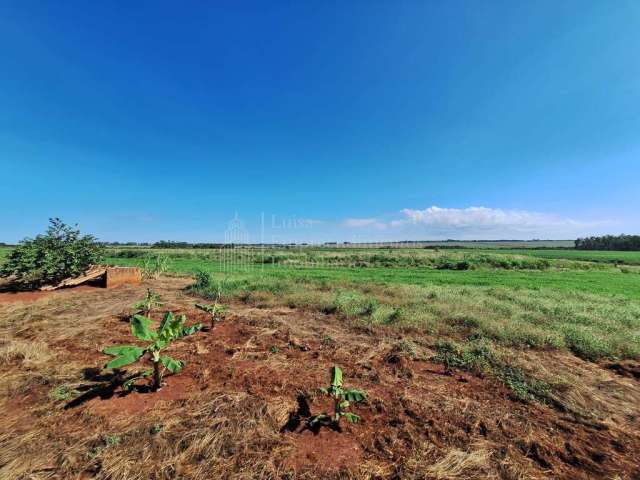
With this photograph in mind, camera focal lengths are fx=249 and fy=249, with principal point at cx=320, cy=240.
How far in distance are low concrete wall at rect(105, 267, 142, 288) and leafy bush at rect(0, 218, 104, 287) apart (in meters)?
1.38

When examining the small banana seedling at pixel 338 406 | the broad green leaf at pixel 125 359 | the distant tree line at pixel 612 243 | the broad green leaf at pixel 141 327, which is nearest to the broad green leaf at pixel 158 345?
the broad green leaf at pixel 141 327

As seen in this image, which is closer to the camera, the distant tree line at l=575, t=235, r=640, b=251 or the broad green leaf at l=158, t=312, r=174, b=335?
the broad green leaf at l=158, t=312, r=174, b=335

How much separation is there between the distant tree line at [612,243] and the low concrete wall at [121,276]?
5511 inches

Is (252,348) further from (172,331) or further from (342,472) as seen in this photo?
(342,472)

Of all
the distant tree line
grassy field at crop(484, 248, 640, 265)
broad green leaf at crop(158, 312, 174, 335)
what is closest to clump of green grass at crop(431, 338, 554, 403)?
broad green leaf at crop(158, 312, 174, 335)

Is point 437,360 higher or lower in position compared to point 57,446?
lower

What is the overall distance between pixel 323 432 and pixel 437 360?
3.27 meters

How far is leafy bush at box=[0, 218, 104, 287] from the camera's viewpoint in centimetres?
1061

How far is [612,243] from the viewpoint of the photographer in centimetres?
9256

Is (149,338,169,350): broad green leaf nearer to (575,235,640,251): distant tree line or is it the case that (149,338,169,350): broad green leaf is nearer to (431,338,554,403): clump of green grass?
(431,338,554,403): clump of green grass

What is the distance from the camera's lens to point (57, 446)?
2582mm

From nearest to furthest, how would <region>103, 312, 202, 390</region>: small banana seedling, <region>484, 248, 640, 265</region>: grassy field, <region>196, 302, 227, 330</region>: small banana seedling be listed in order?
1. <region>103, 312, 202, 390</region>: small banana seedling
2. <region>196, 302, 227, 330</region>: small banana seedling
3. <region>484, 248, 640, 265</region>: grassy field

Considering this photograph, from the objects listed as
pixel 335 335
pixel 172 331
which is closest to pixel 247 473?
pixel 172 331

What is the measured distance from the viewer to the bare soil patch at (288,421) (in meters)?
2.47
